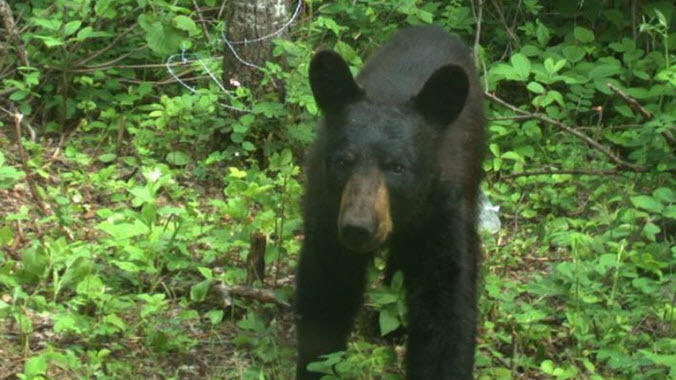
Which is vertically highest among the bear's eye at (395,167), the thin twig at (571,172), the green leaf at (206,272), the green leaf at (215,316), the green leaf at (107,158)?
the bear's eye at (395,167)

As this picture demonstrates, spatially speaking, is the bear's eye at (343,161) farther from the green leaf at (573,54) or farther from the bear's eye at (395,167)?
the green leaf at (573,54)

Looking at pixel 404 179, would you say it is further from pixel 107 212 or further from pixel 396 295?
pixel 107 212

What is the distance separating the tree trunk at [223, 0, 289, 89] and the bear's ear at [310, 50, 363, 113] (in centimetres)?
267

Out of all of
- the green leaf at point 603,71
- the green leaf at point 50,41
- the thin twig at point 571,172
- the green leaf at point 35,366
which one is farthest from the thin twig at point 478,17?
the green leaf at point 35,366

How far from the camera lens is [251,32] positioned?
7984mm

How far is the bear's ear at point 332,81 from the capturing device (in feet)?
17.3

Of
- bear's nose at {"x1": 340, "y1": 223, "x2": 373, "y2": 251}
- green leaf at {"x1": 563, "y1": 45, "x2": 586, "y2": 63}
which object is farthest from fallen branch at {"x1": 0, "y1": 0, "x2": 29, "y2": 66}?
bear's nose at {"x1": 340, "y1": 223, "x2": 373, "y2": 251}

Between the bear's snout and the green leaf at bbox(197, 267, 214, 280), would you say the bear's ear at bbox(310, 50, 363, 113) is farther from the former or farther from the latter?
the green leaf at bbox(197, 267, 214, 280)

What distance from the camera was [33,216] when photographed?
7.06 m

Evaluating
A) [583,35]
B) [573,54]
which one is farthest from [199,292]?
[583,35]

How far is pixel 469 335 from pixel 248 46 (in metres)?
3.25

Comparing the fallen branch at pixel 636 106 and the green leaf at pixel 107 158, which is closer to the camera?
the fallen branch at pixel 636 106

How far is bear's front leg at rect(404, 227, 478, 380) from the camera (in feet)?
17.4

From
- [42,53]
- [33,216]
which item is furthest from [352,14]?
[33,216]
